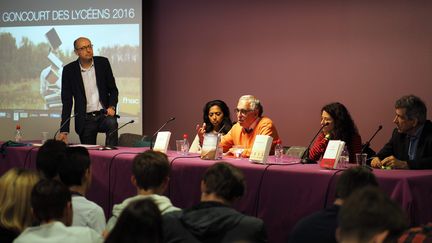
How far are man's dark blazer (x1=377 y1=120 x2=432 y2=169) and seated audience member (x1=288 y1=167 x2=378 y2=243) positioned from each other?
150cm

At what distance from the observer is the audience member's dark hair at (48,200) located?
8.18ft

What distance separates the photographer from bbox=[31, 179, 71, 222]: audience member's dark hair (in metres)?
2.49

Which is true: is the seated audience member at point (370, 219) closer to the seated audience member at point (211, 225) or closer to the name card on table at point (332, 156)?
the seated audience member at point (211, 225)

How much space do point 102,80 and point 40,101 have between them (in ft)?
4.95

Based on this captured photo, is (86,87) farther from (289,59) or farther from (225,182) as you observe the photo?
(225,182)

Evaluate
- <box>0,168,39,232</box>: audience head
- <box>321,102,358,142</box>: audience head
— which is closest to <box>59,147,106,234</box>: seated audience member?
<box>0,168,39,232</box>: audience head

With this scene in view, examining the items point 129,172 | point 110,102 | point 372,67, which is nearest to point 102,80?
point 110,102

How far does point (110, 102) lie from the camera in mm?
6395

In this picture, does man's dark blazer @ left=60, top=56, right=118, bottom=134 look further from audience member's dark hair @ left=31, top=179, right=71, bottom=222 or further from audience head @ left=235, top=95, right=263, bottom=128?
audience member's dark hair @ left=31, top=179, right=71, bottom=222

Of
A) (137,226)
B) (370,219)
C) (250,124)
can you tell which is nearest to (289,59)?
(250,124)

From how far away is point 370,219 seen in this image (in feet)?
5.74

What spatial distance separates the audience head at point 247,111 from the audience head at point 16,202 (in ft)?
8.61

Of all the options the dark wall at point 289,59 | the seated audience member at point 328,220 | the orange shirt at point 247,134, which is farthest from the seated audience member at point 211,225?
the dark wall at point 289,59

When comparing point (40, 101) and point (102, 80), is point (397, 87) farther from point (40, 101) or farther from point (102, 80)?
point (40, 101)
